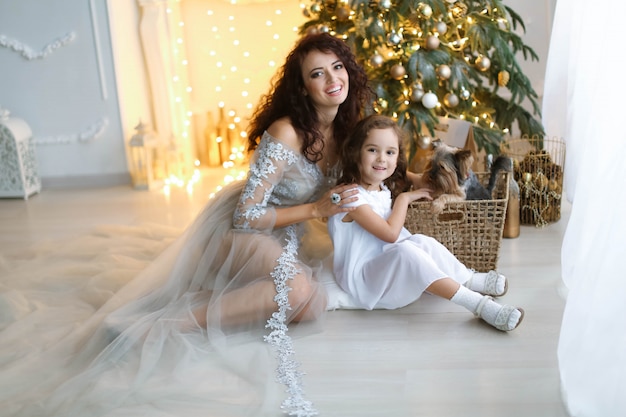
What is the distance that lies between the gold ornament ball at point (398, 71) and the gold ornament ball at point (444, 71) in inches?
6.3

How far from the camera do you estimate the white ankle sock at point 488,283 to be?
7.85 ft

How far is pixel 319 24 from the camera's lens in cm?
339

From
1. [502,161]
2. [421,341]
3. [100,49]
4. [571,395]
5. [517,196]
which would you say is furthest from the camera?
[100,49]

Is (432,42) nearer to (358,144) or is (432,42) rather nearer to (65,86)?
(358,144)

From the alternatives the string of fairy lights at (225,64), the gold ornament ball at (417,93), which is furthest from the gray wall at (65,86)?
the gold ornament ball at (417,93)

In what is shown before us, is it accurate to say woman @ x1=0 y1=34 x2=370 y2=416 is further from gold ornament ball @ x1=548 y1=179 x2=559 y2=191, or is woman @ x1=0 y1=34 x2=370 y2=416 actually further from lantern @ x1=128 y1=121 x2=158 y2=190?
lantern @ x1=128 y1=121 x2=158 y2=190

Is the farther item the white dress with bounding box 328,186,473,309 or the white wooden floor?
the white dress with bounding box 328,186,473,309

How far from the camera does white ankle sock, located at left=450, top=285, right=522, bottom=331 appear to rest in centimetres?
212

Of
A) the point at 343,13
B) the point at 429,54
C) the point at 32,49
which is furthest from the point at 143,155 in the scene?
the point at 429,54

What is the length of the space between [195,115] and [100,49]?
35.7 inches

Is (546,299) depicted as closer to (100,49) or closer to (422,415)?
(422,415)

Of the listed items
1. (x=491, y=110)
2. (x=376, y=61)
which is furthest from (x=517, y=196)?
(x=376, y=61)

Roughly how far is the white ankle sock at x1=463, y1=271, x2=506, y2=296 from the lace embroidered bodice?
668 mm

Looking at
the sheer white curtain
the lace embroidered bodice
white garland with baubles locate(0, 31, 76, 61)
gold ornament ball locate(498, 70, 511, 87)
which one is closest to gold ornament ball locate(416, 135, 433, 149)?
gold ornament ball locate(498, 70, 511, 87)
